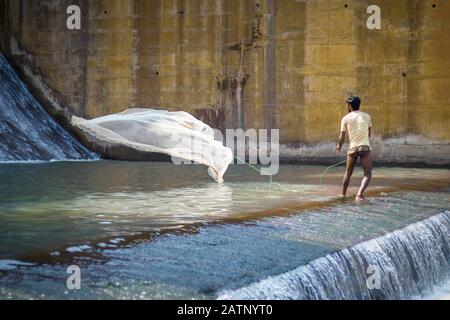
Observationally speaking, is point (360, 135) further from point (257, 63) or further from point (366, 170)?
point (257, 63)

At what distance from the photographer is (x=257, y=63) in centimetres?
2073

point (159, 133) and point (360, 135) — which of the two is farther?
point (159, 133)

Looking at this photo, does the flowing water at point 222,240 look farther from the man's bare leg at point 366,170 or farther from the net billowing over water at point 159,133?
the net billowing over water at point 159,133

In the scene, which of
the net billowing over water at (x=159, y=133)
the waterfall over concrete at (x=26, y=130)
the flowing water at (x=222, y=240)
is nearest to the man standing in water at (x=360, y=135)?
the flowing water at (x=222, y=240)

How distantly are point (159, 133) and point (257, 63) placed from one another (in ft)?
29.3

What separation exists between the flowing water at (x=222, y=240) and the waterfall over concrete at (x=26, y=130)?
248 inches

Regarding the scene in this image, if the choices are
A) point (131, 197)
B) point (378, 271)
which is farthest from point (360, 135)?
point (378, 271)

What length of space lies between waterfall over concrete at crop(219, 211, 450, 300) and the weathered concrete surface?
368 inches

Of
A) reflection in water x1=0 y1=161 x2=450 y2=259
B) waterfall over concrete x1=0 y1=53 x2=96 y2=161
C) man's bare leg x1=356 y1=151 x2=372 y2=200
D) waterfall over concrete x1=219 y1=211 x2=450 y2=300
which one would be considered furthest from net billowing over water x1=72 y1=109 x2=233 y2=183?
waterfall over concrete x1=0 y1=53 x2=96 y2=161

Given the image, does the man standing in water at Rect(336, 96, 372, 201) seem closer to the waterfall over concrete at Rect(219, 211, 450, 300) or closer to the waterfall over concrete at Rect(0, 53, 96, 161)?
the waterfall over concrete at Rect(219, 211, 450, 300)

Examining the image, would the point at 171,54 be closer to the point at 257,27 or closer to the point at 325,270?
the point at 257,27

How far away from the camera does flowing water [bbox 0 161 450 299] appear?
5848mm
